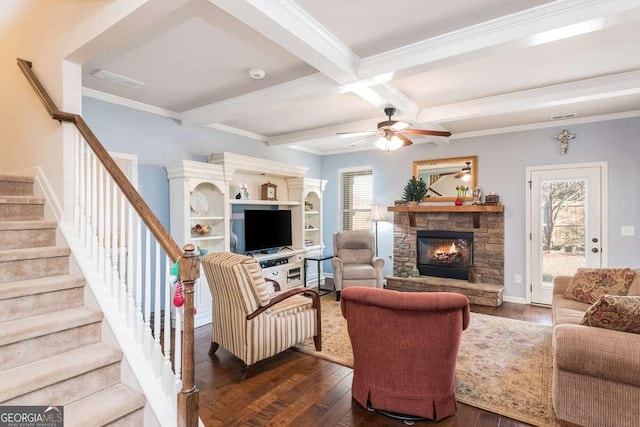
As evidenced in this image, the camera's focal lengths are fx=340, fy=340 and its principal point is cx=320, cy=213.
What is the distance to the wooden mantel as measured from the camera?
5152 millimetres

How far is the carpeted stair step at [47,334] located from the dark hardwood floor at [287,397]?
955mm

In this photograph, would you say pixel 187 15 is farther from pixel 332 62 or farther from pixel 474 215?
pixel 474 215

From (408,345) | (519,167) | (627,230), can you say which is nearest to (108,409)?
(408,345)

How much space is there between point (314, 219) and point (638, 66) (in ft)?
15.7

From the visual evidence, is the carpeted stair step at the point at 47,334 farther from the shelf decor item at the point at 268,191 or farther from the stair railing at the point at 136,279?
the shelf decor item at the point at 268,191

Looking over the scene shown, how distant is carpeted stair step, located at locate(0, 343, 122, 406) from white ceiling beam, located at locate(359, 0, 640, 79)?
109 inches

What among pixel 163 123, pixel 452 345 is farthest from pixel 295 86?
pixel 452 345

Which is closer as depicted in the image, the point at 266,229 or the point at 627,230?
the point at 627,230

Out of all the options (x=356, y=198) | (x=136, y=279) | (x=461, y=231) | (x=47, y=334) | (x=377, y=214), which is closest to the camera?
(x=47, y=334)

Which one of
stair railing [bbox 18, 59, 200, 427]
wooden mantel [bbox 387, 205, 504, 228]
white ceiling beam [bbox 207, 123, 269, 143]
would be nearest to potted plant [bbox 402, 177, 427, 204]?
wooden mantel [bbox 387, 205, 504, 228]

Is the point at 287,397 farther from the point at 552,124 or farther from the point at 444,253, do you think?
the point at 552,124

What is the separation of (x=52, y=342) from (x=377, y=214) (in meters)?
4.91

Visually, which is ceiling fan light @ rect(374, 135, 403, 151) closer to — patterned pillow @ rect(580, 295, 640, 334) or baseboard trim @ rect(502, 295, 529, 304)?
patterned pillow @ rect(580, 295, 640, 334)

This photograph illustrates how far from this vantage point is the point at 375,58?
289cm
